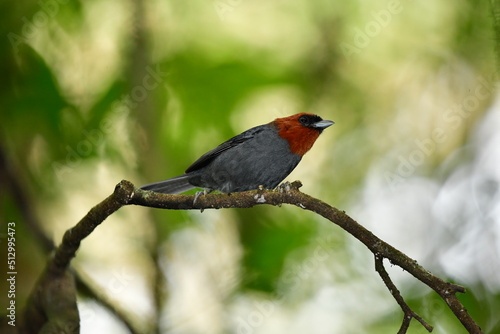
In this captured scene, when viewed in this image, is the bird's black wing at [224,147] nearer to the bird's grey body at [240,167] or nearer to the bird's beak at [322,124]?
the bird's grey body at [240,167]

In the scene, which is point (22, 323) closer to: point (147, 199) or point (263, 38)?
point (147, 199)

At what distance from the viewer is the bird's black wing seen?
4137 mm

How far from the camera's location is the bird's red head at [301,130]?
14.0 feet

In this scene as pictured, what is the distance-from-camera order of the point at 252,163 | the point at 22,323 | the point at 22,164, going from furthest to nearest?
the point at 22,164 → the point at 252,163 → the point at 22,323

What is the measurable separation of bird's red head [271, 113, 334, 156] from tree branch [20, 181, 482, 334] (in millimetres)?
1493

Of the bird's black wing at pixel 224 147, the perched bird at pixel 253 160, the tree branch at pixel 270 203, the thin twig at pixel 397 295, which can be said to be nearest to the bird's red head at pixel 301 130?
the perched bird at pixel 253 160

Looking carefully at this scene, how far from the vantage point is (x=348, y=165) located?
5562 mm

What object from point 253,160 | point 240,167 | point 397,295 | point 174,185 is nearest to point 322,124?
point 253,160

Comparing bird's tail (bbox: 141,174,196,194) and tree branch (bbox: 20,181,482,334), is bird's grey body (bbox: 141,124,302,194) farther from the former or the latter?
tree branch (bbox: 20,181,482,334)

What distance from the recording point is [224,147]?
14.2 feet

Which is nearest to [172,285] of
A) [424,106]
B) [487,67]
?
[424,106]

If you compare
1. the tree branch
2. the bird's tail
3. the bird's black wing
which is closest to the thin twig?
the tree branch

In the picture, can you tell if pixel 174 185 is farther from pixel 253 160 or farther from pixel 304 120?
pixel 304 120

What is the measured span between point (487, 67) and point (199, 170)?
137 inches
